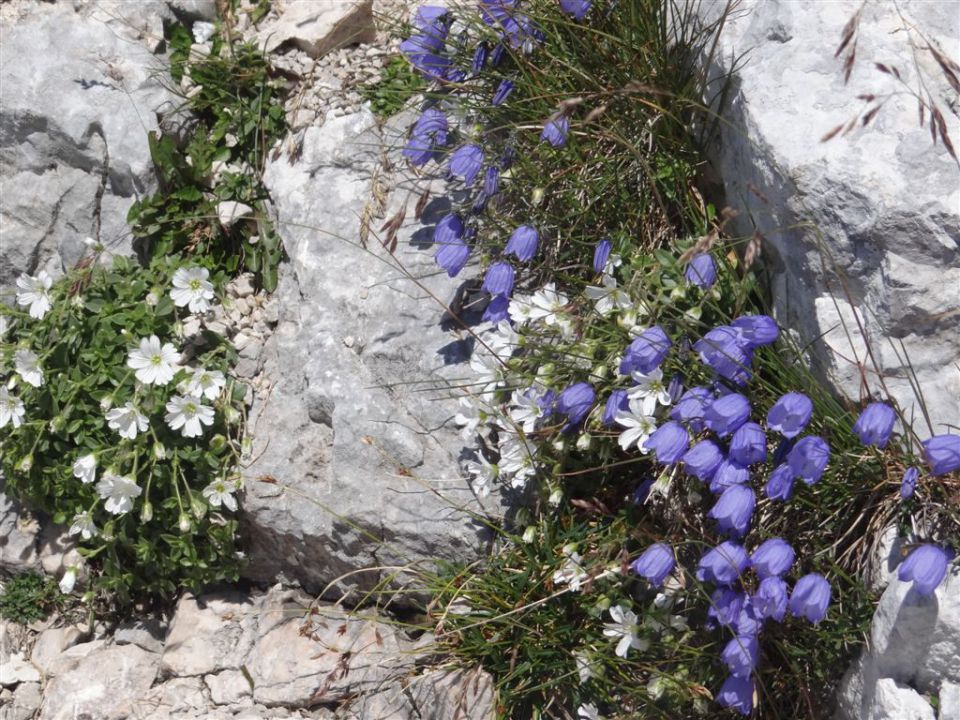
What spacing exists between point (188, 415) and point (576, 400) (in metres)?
1.60

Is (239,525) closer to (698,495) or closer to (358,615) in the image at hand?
(358,615)

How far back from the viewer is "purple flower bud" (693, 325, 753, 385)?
3396 millimetres

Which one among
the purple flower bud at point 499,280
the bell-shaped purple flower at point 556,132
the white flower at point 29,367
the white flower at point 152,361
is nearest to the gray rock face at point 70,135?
the white flower at point 29,367

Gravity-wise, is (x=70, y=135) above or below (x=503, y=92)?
below

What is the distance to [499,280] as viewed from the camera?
158 inches

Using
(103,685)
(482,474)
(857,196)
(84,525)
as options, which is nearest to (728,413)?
(857,196)

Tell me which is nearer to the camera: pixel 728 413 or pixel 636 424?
pixel 728 413

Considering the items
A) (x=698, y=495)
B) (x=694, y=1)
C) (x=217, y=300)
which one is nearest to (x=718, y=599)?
(x=698, y=495)

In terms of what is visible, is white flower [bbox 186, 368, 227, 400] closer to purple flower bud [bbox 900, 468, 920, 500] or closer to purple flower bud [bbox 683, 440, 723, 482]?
purple flower bud [bbox 683, 440, 723, 482]

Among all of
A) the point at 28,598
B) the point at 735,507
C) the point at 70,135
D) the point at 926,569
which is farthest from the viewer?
the point at 70,135

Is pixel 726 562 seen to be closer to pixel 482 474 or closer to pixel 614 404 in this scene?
pixel 614 404

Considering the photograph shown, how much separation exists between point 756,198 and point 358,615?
7.34ft

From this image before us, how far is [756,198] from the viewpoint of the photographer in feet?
12.4

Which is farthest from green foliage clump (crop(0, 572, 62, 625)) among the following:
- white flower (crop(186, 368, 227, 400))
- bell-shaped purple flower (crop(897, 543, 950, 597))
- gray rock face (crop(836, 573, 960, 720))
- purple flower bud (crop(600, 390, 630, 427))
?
bell-shaped purple flower (crop(897, 543, 950, 597))
